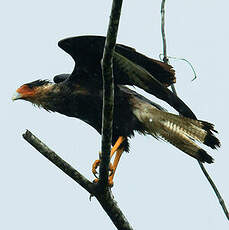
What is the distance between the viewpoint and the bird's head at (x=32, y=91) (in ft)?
21.4

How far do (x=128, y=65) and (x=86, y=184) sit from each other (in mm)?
1332

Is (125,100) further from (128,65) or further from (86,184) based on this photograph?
(86,184)

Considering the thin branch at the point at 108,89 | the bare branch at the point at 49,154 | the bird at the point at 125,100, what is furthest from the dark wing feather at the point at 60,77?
the thin branch at the point at 108,89

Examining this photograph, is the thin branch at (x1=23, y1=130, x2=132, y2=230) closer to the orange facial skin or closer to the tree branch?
the tree branch

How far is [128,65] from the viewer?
505cm

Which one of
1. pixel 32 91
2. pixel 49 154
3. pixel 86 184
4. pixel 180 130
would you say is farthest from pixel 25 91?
pixel 180 130

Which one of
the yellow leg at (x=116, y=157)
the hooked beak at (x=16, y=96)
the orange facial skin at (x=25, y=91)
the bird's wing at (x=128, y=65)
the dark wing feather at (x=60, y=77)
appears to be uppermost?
the bird's wing at (x=128, y=65)

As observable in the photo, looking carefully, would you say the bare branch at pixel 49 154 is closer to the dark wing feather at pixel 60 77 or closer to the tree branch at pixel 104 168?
the tree branch at pixel 104 168

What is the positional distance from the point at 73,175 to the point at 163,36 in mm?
1730

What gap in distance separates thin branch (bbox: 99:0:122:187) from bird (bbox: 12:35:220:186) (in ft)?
2.29

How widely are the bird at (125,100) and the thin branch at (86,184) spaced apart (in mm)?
484

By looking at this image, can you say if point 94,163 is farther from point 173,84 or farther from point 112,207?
point 173,84

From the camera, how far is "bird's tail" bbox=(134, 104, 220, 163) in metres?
5.19

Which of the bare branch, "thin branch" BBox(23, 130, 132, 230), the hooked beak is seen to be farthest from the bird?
the bare branch
